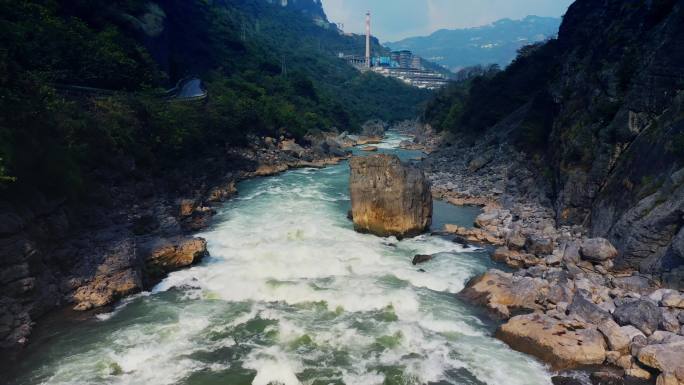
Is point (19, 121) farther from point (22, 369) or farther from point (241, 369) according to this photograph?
point (241, 369)

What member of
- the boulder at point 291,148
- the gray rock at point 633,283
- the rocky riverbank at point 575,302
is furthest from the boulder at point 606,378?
the boulder at point 291,148

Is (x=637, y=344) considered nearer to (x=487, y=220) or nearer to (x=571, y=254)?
(x=571, y=254)

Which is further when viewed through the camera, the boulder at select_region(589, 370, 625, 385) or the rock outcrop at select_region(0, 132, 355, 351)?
the rock outcrop at select_region(0, 132, 355, 351)

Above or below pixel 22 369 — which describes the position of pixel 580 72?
above

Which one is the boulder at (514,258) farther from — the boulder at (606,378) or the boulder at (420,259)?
the boulder at (606,378)

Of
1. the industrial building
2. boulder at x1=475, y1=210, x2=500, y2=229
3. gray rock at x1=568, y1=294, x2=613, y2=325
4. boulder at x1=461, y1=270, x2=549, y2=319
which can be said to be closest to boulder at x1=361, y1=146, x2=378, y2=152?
boulder at x1=475, y1=210, x2=500, y2=229

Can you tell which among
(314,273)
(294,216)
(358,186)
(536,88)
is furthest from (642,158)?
(536,88)

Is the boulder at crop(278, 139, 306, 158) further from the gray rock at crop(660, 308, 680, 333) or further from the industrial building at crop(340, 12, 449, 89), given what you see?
the industrial building at crop(340, 12, 449, 89)
